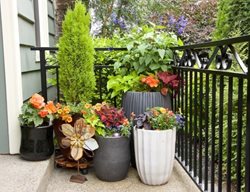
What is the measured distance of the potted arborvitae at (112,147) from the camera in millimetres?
2287

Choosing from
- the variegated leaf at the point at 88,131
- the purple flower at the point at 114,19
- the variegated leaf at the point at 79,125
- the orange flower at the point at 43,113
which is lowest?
the variegated leaf at the point at 88,131

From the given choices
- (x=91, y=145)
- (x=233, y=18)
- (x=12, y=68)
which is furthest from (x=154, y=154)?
(x=233, y=18)

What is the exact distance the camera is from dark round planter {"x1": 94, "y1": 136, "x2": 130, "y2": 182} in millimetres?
2283

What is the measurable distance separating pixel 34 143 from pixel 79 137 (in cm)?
33

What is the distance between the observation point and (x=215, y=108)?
1761 mm

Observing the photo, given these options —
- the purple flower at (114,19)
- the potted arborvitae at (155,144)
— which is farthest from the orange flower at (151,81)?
the purple flower at (114,19)

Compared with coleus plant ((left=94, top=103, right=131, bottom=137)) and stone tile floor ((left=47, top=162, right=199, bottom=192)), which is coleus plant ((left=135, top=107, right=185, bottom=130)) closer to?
coleus plant ((left=94, top=103, right=131, bottom=137))

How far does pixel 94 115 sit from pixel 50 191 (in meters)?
0.61

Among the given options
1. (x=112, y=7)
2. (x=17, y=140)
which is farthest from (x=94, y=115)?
(x=112, y=7)

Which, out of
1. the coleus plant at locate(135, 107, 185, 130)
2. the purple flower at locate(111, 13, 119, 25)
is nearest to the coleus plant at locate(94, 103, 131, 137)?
the coleus plant at locate(135, 107, 185, 130)

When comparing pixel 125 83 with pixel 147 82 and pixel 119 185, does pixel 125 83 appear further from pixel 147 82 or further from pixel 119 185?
pixel 119 185

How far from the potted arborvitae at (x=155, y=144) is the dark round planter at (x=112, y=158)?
10 cm

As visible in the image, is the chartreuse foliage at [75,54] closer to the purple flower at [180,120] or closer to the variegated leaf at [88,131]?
the variegated leaf at [88,131]

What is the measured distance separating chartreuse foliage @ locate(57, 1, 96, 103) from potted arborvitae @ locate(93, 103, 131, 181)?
0.41 meters
